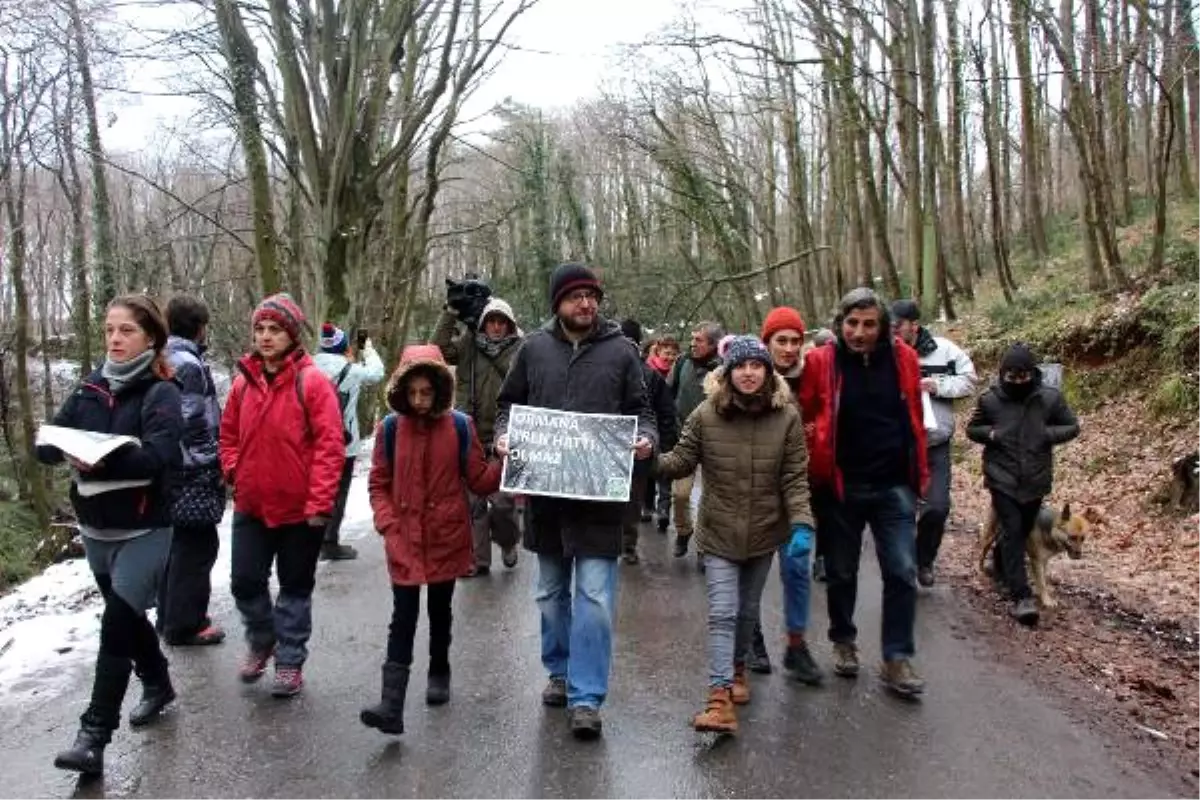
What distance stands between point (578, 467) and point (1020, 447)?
378 cm

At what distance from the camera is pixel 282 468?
486 centimetres

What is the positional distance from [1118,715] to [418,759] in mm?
3622

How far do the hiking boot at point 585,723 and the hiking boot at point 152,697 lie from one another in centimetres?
203

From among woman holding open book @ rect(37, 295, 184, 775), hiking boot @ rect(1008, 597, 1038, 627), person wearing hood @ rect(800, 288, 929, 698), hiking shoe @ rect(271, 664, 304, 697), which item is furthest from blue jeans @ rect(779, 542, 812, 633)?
woman holding open book @ rect(37, 295, 184, 775)

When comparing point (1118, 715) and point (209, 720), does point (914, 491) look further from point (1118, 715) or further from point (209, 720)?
point (209, 720)

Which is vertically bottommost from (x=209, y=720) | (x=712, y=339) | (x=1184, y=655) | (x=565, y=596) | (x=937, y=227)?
(x=1184, y=655)

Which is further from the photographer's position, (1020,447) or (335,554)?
(335,554)

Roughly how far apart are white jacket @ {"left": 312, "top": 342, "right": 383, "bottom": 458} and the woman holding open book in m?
3.42

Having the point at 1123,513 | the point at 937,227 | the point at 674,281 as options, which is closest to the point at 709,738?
the point at 1123,513

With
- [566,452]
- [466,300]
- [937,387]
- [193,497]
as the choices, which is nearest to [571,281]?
[566,452]

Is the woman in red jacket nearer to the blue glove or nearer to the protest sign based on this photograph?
the protest sign

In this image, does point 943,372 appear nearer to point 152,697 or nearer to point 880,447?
point 880,447

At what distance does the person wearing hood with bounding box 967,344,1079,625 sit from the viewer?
6.78 meters

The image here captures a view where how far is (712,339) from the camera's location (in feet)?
29.4
